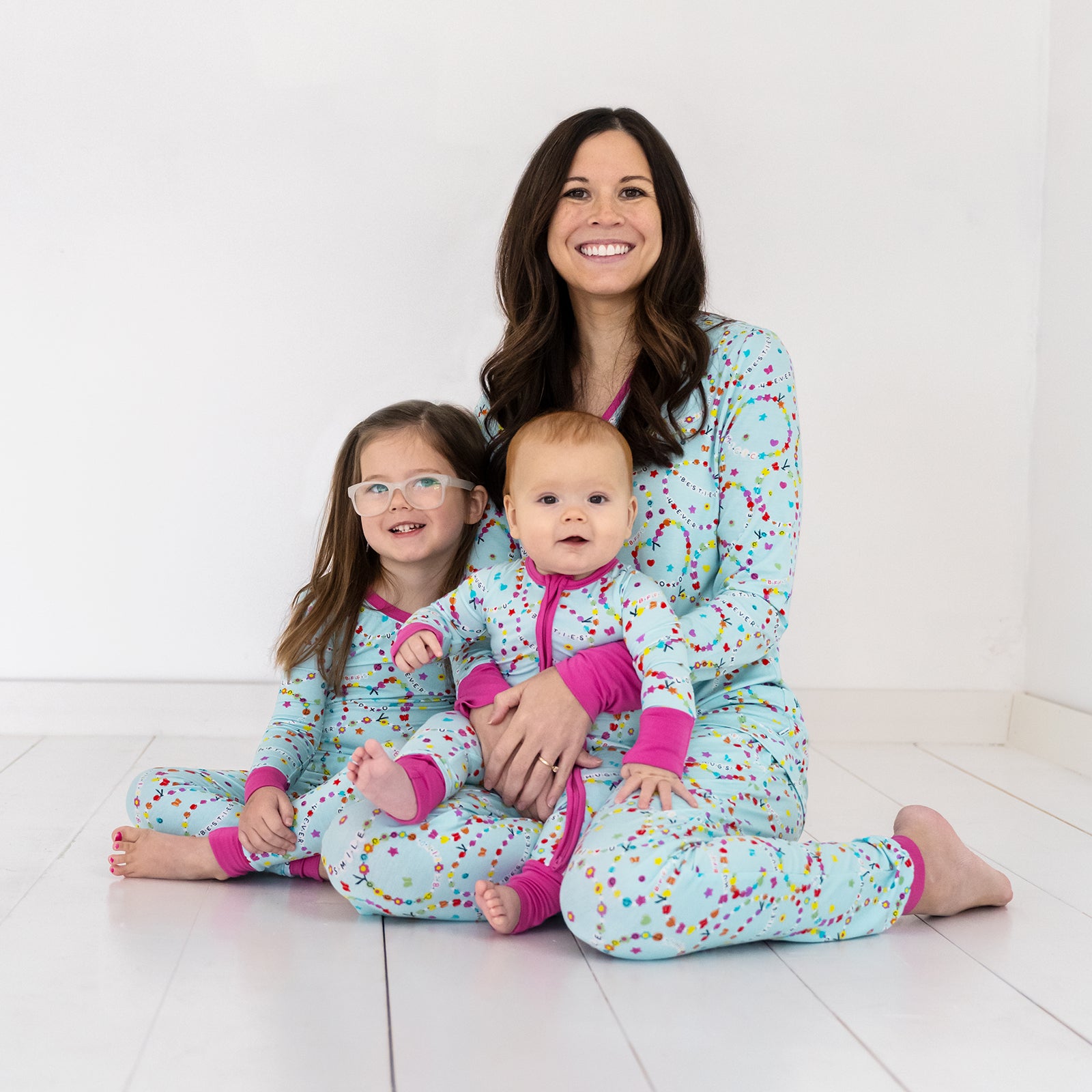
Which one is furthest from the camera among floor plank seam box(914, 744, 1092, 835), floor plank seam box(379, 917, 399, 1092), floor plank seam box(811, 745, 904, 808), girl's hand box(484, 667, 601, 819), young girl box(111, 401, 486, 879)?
floor plank seam box(811, 745, 904, 808)

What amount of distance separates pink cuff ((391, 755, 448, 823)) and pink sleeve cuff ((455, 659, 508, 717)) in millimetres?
130

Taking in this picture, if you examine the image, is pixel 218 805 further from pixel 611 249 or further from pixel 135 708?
pixel 135 708

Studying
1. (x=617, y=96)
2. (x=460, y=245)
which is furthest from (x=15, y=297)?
(x=617, y=96)

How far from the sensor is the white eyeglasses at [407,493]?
1777mm

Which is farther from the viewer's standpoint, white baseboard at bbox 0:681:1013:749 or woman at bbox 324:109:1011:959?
white baseboard at bbox 0:681:1013:749

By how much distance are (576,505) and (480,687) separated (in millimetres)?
287

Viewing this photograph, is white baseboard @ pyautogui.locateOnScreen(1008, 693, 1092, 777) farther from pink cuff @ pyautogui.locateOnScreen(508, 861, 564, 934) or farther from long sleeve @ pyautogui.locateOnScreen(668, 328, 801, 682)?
pink cuff @ pyautogui.locateOnScreen(508, 861, 564, 934)

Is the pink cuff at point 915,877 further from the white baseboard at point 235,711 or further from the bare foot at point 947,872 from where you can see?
the white baseboard at point 235,711

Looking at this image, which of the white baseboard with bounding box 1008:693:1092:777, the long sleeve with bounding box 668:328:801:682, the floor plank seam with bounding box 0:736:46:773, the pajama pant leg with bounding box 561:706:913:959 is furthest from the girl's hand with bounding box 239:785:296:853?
the white baseboard with bounding box 1008:693:1092:777

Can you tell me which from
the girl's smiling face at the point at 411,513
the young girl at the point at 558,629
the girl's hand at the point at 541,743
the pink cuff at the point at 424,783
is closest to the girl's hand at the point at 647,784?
the young girl at the point at 558,629

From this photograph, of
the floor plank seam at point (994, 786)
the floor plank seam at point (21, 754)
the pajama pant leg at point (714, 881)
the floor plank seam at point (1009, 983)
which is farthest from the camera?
the floor plank seam at point (21, 754)

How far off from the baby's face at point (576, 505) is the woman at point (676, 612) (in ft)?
0.42

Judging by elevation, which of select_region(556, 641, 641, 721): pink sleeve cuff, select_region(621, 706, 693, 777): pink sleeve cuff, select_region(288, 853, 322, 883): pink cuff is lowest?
select_region(288, 853, 322, 883): pink cuff

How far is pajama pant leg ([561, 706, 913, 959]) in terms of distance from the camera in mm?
1260
